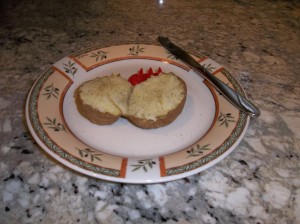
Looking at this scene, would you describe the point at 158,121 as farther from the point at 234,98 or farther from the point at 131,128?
the point at 234,98

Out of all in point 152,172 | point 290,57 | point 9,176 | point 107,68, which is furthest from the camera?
point 290,57

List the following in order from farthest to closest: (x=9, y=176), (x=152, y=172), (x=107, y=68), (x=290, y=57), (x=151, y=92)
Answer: (x=290, y=57)
(x=107, y=68)
(x=151, y=92)
(x=9, y=176)
(x=152, y=172)

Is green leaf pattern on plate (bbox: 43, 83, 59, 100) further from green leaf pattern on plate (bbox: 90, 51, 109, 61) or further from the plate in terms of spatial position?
green leaf pattern on plate (bbox: 90, 51, 109, 61)

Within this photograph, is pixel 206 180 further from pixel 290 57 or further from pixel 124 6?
pixel 124 6

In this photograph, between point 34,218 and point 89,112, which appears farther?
point 89,112

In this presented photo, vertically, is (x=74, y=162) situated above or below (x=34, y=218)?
above

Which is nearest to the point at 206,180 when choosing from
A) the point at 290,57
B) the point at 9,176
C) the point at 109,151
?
the point at 109,151

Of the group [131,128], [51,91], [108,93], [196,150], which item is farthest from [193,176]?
[51,91]
